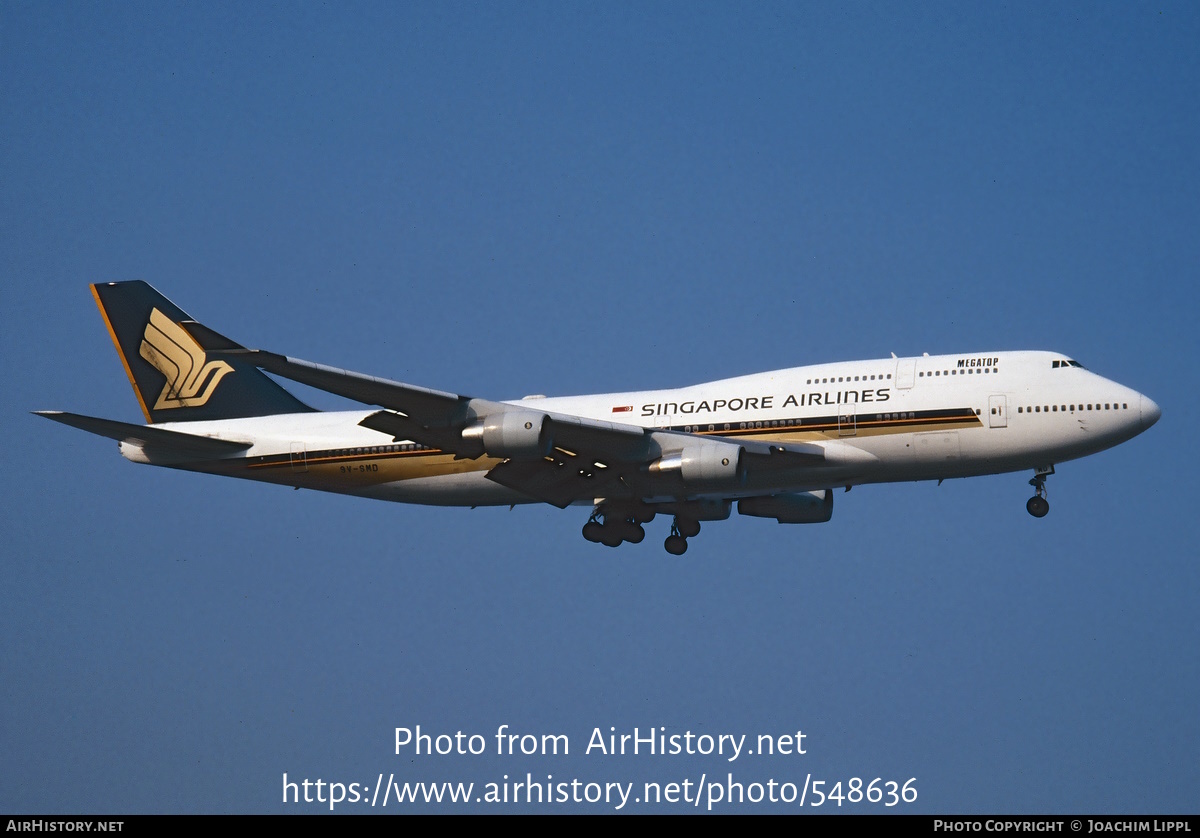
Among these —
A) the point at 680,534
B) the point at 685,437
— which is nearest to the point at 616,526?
the point at 680,534

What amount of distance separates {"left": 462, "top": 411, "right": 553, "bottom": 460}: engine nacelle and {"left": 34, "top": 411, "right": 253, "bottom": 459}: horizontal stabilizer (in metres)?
11.1

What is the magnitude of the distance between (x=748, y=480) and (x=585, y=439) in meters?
5.39

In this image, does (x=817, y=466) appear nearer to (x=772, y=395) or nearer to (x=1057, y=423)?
(x=772, y=395)

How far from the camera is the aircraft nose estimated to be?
1827 inches

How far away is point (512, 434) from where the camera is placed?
45031 mm

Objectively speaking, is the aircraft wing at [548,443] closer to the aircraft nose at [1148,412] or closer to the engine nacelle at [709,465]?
the engine nacelle at [709,465]

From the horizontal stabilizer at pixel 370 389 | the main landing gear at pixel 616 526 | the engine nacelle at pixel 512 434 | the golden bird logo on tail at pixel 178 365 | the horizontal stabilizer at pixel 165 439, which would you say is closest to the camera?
the horizontal stabilizer at pixel 370 389

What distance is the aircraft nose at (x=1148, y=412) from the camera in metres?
46.4

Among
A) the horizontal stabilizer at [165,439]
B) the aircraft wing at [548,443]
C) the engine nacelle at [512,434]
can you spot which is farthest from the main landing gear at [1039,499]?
the horizontal stabilizer at [165,439]

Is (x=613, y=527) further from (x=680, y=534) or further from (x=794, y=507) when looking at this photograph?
Result: (x=794, y=507)

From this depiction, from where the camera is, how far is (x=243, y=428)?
2077 inches

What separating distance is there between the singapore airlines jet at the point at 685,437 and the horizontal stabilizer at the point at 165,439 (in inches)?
2.1

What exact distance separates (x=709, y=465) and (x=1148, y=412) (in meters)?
13.9
